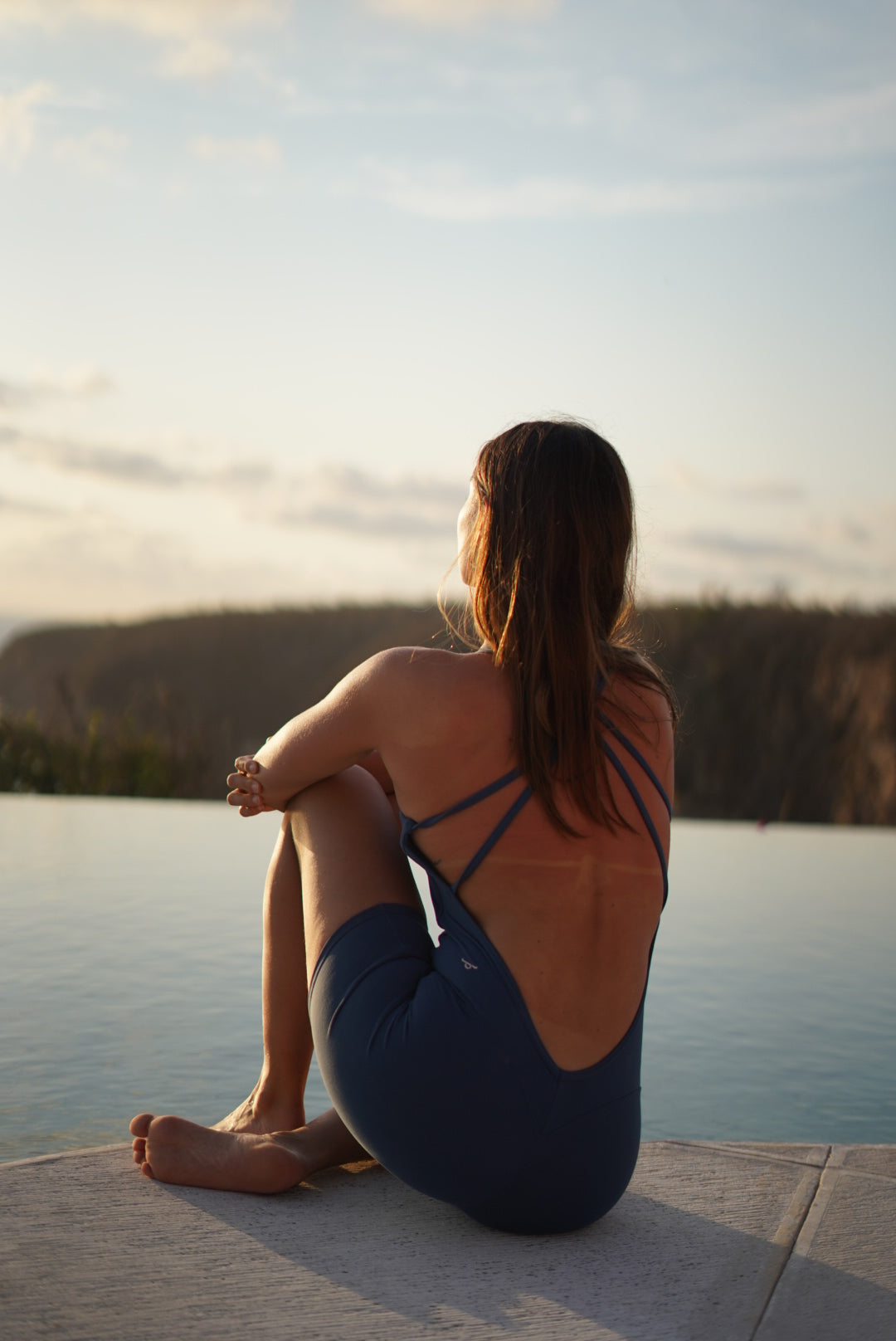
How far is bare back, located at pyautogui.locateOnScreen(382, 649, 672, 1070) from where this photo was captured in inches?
53.9

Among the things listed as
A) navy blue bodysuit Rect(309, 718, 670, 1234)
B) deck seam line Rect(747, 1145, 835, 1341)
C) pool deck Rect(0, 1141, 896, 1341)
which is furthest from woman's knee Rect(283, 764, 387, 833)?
deck seam line Rect(747, 1145, 835, 1341)

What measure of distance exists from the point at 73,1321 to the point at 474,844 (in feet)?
2.03

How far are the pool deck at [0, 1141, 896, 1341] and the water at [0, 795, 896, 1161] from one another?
1.77 ft

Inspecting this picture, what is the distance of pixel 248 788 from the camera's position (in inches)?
62.6

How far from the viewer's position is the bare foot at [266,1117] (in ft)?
5.17

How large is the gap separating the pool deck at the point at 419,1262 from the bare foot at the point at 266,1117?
0.09m

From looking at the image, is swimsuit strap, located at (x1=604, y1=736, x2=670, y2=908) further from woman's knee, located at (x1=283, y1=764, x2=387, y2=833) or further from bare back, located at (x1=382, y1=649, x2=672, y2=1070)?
woman's knee, located at (x1=283, y1=764, x2=387, y2=833)

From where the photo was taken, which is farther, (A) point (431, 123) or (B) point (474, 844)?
(A) point (431, 123)

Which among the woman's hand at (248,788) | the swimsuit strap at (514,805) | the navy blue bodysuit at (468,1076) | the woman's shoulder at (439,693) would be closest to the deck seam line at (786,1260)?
the navy blue bodysuit at (468,1076)

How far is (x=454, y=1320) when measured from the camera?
1.17 m

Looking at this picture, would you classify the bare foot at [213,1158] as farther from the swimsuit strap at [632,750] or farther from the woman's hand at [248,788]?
the swimsuit strap at [632,750]

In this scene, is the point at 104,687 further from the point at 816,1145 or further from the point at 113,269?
the point at 816,1145

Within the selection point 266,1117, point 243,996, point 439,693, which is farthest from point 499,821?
point 243,996

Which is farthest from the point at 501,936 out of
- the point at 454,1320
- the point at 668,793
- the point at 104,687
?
the point at 104,687
